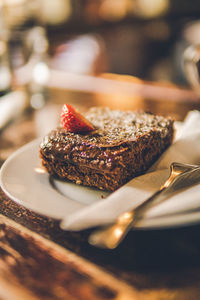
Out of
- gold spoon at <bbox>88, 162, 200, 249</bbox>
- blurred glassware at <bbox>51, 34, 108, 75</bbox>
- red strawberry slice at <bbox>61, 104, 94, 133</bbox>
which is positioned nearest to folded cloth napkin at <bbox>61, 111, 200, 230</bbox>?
gold spoon at <bbox>88, 162, 200, 249</bbox>

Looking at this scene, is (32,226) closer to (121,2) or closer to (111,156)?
(111,156)

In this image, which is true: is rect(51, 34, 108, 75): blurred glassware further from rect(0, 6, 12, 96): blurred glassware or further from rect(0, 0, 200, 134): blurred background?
rect(0, 6, 12, 96): blurred glassware

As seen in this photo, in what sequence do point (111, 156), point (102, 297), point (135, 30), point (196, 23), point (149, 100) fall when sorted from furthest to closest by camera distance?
1. point (135, 30)
2. point (196, 23)
3. point (149, 100)
4. point (111, 156)
5. point (102, 297)

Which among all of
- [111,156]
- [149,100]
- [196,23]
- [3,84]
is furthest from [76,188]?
[196,23]

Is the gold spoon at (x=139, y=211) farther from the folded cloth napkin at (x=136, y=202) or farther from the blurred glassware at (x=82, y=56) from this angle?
the blurred glassware at (x=82, y=56)

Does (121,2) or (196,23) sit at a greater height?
(121,2)

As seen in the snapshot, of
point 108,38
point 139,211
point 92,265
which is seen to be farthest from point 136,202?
point 108,38
